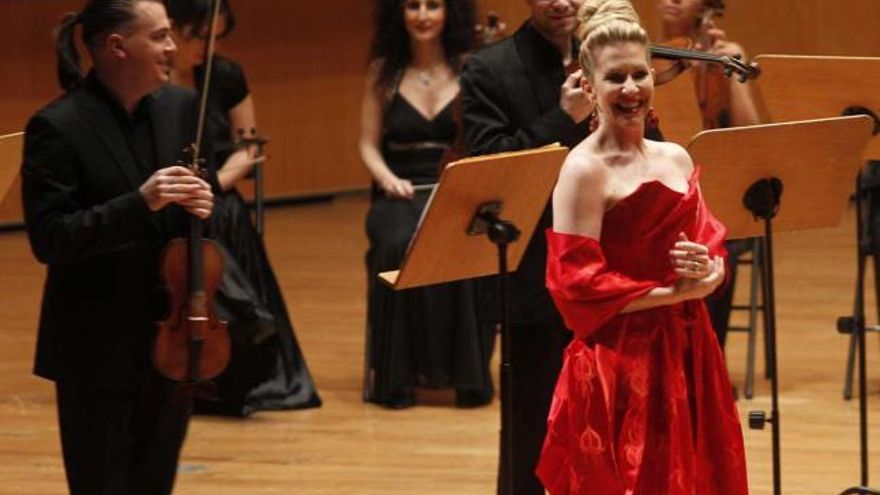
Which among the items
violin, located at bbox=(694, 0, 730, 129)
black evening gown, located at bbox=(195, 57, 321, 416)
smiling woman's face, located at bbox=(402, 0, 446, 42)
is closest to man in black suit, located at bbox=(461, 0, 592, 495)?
black evening gown, located at bbox=(195, 57, 321, 416)

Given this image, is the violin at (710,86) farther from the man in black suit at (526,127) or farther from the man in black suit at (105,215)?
the man in black suit at (105,215)

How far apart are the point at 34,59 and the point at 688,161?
6826 millimetres

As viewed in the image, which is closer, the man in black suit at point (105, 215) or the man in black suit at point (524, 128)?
the man in black suit at point (105, 215)

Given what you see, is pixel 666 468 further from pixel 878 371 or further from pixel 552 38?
pixel 878 371

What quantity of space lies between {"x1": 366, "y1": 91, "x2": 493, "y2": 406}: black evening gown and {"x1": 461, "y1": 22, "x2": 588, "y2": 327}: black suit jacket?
215 centimetres

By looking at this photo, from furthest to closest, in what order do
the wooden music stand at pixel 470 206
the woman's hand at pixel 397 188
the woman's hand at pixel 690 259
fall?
the woman's hand at pixel 397 188
the wooden music stand at pixel 470 206
the woman's hand at pixel 690 259

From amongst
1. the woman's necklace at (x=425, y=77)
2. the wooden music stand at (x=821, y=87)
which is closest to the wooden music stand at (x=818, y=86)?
the wooden music stand at (x=821, y=87)

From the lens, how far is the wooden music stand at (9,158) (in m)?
3.98

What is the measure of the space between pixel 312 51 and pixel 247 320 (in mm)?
5016

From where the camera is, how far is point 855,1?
1012 centimetres

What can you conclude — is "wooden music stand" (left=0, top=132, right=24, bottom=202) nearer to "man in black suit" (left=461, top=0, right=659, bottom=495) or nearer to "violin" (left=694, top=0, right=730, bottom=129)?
"man in black suit" (left=461, top=0, right=659, bottom=495)

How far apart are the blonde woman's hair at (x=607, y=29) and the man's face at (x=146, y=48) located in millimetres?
912

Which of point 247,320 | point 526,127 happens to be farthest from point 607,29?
point 247,320

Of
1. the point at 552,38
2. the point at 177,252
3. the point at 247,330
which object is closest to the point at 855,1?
the point at 247,330
